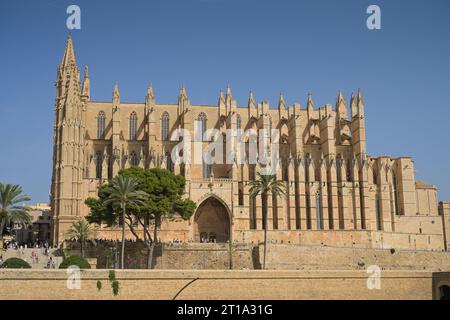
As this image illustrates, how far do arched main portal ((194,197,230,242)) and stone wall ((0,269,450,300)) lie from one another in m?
22.9

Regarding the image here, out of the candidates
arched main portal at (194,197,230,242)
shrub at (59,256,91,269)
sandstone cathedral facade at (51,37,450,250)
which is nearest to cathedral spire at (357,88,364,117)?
sandstone cathedral facade at (51,37,450,250)

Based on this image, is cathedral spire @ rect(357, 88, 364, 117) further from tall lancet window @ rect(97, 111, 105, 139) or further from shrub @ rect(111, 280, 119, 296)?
shrub @ rect(111, 280, 119, 296)

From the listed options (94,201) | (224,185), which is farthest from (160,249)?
(224,185)

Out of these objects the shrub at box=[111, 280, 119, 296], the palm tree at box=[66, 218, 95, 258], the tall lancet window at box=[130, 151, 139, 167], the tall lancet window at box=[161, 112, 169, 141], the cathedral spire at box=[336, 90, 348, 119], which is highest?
the cathedral spire at box=[336, 90, 348, 119]

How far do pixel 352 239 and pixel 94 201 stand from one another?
2561 centimetres

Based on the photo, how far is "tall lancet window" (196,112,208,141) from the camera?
63594 mm

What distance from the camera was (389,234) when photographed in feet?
200

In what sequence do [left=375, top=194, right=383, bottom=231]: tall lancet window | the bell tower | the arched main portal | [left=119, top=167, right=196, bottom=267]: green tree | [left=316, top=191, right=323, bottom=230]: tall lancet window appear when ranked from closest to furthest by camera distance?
[left=119, top=167, right=196, bottom=267]: green tree
the bell tower
the arched main portal
[left=316, top=191, right=323, bottom=230]: tall lancet window
[left=375, top=194, right=383, bottom=231]: tall lancet window

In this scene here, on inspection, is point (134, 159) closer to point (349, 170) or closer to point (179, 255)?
point (179, 255)

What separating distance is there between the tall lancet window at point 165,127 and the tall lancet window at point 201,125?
3.21m

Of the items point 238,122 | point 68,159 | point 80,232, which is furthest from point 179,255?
point 238,122

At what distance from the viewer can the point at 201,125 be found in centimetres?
6450

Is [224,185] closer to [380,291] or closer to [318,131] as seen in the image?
[318,131]

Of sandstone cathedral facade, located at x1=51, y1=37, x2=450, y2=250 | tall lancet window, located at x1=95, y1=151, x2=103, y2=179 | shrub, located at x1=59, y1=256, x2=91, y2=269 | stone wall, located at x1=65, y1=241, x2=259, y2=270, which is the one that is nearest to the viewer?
shrub, located at x1=59, y1=256, x2=91, y2=269
